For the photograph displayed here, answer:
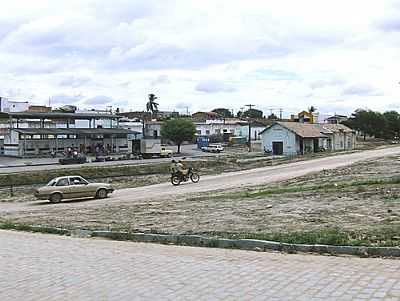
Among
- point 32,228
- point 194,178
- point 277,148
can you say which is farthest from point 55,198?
point 277,148

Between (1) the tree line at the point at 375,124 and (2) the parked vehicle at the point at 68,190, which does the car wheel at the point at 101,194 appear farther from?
(1) the tree line at the point at 375,124

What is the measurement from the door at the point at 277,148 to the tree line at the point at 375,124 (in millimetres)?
49029

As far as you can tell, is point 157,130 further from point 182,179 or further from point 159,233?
point 159,233

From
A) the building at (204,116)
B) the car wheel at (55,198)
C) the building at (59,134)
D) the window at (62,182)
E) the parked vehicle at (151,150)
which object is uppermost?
the building at (204,116)

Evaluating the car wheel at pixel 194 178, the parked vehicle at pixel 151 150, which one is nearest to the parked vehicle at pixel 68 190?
the car wheel at pixel 194 178

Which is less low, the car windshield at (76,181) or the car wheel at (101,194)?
the car windshield at (76,181)

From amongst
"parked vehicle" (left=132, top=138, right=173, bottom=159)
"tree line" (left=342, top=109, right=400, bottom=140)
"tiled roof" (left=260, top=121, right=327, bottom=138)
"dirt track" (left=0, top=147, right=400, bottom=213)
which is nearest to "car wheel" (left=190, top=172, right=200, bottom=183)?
"dirt track" (left=0, top=147, right=400, bottom=213)

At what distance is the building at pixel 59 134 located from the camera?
83.8m

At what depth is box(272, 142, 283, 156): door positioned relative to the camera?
83.1m

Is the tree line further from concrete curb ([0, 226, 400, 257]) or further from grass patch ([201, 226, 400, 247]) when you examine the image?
grass patch ([201, 226, 400, 247])

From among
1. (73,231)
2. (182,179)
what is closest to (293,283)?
(73,231)

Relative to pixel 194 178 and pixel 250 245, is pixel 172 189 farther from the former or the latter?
pixel 250 245

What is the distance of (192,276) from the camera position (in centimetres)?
811

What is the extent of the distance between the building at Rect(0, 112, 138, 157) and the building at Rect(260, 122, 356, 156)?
25.7 m
